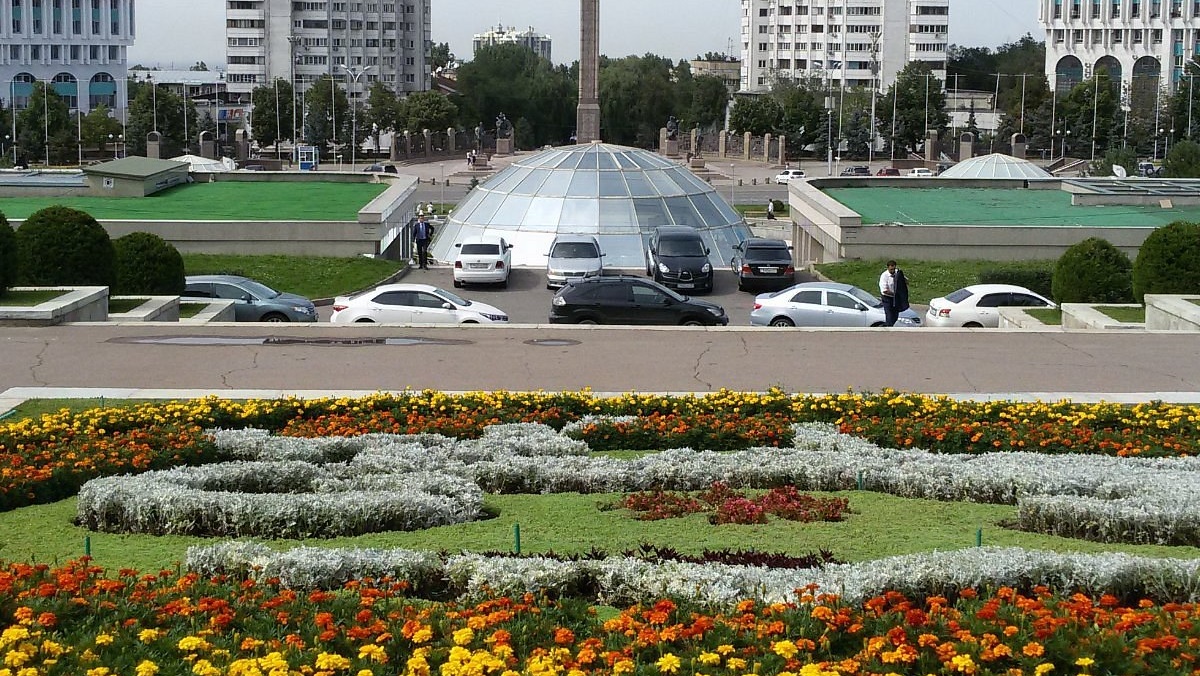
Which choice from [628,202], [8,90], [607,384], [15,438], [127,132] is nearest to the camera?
[15,438]

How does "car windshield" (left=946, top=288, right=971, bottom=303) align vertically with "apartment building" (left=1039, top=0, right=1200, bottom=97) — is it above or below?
below

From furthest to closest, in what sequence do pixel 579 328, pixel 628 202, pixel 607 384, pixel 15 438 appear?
pixel 628 202, pixel 579 328, pixel 607 384, pixel 15 438

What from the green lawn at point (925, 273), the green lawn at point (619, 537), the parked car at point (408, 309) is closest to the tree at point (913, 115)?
the green lawn at point (925, 273)

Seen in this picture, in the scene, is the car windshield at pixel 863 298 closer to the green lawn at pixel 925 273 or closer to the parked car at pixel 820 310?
the parked car at pixel 820 310

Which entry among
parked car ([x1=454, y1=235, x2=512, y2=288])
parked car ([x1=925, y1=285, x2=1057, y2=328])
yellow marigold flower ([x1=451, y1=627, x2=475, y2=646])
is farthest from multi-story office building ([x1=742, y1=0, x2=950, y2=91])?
yellow marigold flower ([x1=451, y1=627, x2=475, y2=646])

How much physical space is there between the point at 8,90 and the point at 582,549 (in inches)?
4951

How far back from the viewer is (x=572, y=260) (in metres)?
37.8

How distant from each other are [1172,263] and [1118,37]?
11688 cm

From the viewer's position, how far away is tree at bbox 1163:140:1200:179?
209 feet

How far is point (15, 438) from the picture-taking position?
44.1ft

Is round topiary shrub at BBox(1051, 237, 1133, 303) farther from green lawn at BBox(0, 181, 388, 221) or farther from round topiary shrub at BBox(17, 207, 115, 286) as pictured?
green lawn at BBox(0, 181, 388, 221)

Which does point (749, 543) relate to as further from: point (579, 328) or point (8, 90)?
point (8, 90)

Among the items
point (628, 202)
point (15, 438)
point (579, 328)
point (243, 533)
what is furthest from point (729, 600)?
point (628, 202)

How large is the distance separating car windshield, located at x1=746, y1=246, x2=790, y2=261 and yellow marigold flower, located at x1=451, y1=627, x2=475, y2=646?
2946 centimetres
